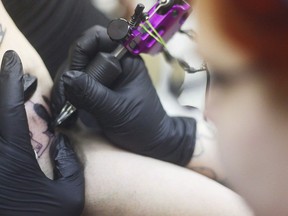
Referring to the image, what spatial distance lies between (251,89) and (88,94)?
377 millimetres

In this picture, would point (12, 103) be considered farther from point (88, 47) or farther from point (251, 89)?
point (251, 89)

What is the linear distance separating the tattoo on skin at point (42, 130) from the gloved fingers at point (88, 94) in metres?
0.09

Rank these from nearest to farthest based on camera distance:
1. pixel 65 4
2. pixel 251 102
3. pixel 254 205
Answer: pixel 251 102, pixel 254 205, pixel 65 4

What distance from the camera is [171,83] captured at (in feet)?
3.34

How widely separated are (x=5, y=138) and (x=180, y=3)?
48 cm

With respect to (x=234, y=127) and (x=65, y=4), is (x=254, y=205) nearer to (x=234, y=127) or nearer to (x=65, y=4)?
(x=234, y=127)

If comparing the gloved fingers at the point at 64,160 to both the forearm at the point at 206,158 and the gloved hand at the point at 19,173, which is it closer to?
the gloved hand at the point at 19,173

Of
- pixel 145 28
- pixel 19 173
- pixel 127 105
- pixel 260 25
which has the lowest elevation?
pixel 19 173

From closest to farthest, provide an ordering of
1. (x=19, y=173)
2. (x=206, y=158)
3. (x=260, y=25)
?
(x=260, y=25)
(x=19, y=173)
(x=206, y=158)

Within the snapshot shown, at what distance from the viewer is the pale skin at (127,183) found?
0.91m

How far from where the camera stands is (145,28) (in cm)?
91

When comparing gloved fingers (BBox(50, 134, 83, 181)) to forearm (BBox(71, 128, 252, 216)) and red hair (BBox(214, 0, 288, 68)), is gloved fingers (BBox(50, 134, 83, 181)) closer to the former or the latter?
forearm (BBox(71, 128, 252, 216))

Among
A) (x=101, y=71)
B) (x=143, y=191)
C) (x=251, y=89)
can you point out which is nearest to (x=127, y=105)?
(x=101, y=71)

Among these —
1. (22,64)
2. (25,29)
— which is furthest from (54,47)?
(22,64)
